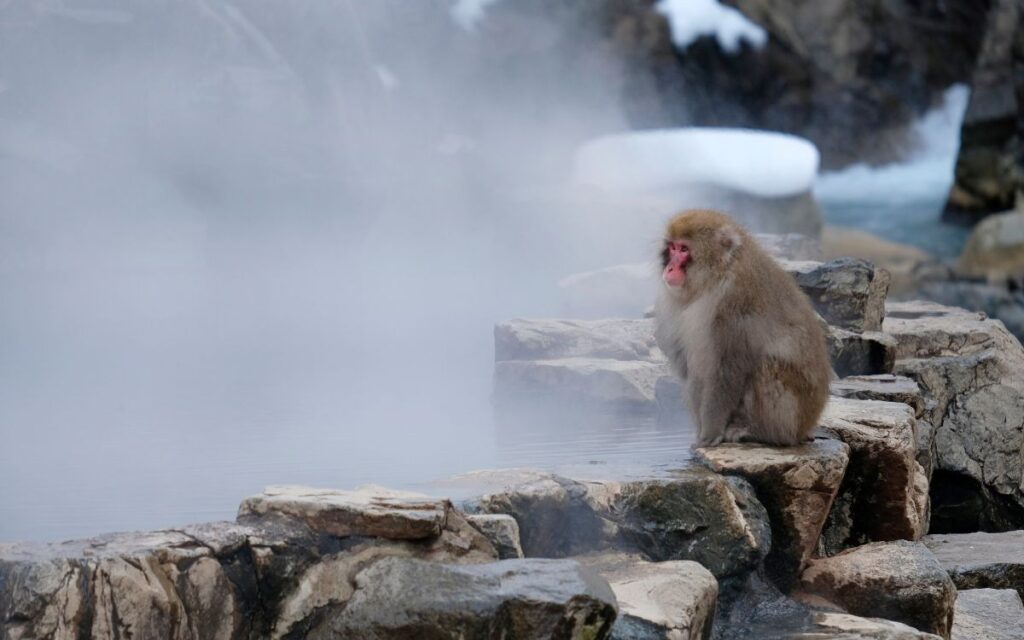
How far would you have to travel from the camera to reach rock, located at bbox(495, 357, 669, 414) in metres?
4.91

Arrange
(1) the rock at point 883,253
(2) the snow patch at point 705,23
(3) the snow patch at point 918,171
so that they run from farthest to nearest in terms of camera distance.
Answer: (3) the snow patch at point 918,171
(2) the snow patch at point 705,23
(1) the rock at point 883,253

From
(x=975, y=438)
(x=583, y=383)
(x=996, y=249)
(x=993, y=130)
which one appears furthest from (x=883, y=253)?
(x=583, y=383)

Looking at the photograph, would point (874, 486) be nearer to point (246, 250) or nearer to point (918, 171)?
point (246, 250)

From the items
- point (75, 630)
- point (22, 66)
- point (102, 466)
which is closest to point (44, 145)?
point (22, 66)

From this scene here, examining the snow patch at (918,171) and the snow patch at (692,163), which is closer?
the snow patch at (692,163)

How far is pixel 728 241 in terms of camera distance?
3.58 meters

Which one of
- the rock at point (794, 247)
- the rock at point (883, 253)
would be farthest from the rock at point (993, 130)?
the rock at point (794, 247)

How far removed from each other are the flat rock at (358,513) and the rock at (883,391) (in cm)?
242

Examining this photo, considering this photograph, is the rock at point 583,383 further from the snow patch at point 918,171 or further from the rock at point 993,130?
the snow patch at point 918,171

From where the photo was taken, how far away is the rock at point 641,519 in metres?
2.97

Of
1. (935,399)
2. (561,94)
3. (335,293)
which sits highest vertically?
(561,94)

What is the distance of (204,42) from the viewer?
8695 mm

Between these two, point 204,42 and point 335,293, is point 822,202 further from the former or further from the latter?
point 204,42

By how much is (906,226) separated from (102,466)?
13719mm
